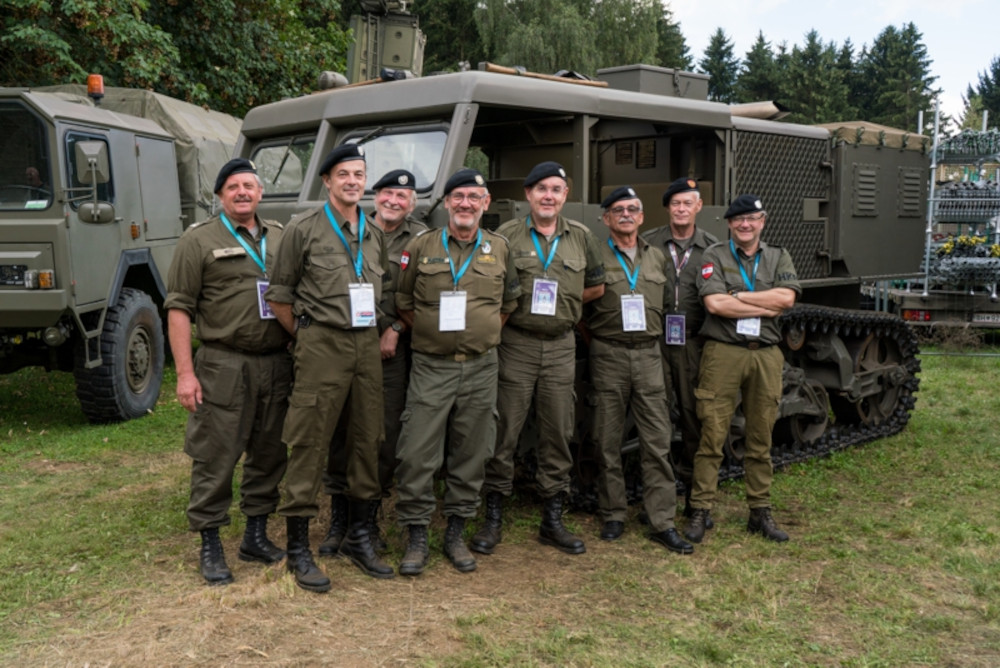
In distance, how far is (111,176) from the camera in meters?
8.81

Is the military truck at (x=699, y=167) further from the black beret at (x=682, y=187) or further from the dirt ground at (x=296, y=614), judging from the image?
the dirt ground at (x=296, y=614)

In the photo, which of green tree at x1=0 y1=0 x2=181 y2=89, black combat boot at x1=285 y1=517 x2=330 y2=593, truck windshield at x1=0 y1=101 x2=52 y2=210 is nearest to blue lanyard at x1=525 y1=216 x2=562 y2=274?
black combat boot at x1=285 y1=517 x2=330 y2=593

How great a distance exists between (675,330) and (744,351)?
0.41 meters

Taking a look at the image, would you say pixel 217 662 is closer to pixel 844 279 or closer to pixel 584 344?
pixel 584 344

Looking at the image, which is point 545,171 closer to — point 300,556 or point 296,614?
point 300,556

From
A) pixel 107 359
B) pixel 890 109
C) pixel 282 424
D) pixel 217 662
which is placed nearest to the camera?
pixel 217 662

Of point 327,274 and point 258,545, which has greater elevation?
point 327,274

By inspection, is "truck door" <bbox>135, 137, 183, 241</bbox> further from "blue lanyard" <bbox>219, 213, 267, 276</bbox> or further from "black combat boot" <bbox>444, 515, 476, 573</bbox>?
"black combat boot" <bbox>444, 515, 476, 573</bbox>

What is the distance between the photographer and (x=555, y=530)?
5406mm

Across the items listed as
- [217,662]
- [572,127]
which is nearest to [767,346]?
[572,127]

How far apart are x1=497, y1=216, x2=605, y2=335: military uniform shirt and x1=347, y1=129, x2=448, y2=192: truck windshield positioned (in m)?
0.72

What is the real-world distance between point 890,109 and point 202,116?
4937 centimetres

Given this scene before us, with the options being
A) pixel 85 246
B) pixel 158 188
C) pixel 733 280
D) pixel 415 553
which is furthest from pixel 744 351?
pixel 158 188

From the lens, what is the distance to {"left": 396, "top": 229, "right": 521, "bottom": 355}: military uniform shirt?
4910 mm
